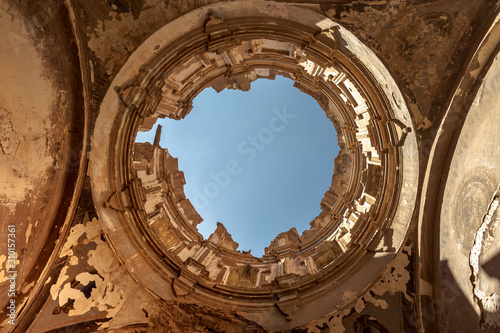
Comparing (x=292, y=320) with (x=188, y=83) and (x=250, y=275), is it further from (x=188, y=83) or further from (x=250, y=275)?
(x=188, y=83)

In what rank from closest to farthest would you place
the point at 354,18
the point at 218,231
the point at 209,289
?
the point at 354,18 < the point at 209,289 < the point at 218,231

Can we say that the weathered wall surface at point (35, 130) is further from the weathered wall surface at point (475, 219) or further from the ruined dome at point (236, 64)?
the weathered wall surface at point (475, 219)

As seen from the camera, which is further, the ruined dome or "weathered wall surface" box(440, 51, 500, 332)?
the ruined dome

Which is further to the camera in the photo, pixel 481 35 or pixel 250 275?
pixel 250 275

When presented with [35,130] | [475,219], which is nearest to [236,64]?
[35,130]

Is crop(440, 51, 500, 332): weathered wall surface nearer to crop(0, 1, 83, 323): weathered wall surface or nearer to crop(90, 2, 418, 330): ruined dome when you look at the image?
crop(90, 2, 418, 330): ruined dome

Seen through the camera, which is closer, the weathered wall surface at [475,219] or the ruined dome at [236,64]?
the weathered wall surface at [475,219]

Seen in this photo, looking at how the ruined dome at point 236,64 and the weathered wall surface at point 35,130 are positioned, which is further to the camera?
the ruined dome at point 236,64

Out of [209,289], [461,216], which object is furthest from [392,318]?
[209,289]

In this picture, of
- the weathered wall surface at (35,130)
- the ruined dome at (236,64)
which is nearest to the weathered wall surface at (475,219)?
the ruined dome at (236,64)

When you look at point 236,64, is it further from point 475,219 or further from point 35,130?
point 475,219

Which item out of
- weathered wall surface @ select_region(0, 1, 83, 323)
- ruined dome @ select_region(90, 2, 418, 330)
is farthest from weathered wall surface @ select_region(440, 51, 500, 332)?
weathered wall surface @ select_region(0, 1, 83, 323)
